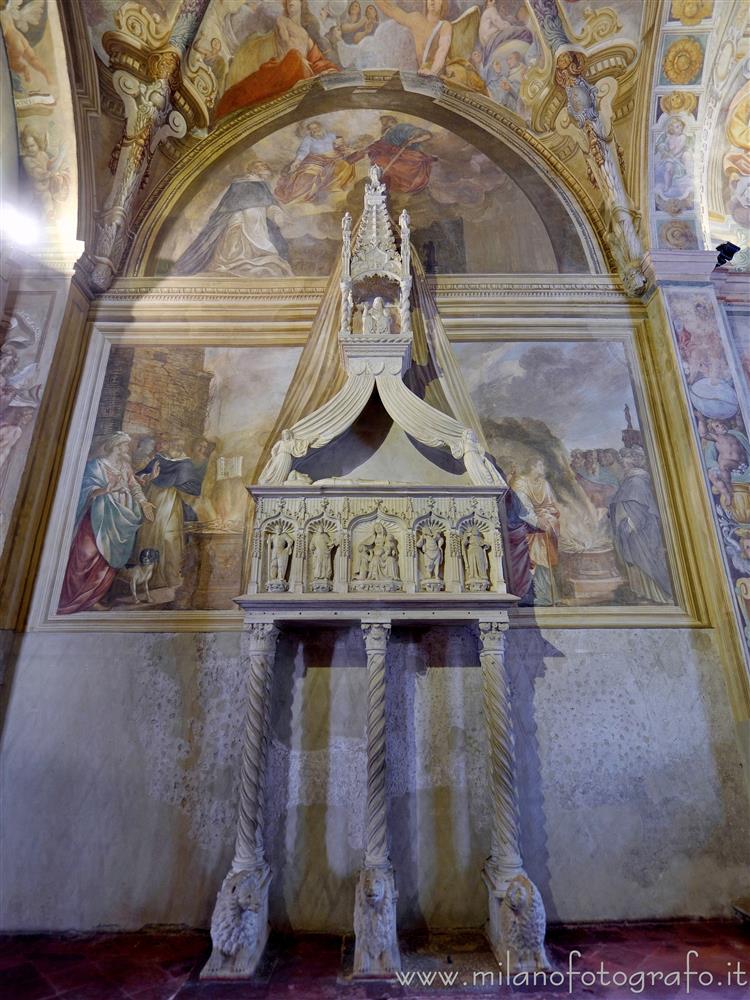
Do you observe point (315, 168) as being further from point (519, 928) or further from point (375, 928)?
point (519, 928)

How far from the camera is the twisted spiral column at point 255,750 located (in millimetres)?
4320

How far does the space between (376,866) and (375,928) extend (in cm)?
37

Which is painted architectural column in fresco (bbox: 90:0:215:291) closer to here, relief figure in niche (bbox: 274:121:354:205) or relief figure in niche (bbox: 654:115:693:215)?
relief figure in niche (bbox: 274:121:354:205)

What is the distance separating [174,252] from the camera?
7.23 m

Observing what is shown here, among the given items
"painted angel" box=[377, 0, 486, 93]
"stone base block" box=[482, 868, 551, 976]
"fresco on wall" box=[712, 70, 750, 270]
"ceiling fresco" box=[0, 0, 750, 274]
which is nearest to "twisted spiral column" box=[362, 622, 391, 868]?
"stone base block" box=[482, 868, 551, 976]

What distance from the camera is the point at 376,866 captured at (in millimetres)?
4199

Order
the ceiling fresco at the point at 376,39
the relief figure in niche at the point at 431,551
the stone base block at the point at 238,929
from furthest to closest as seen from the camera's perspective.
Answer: the ceiling fresco at the point at 376,39, the relief figure in niche at the point at 431,551, the stone base block at the point at 238,929

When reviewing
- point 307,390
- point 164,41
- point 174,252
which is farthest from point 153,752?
point 164,41

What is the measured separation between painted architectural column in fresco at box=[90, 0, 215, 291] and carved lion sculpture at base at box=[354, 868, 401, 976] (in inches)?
268

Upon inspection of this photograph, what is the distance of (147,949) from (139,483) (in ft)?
13.4

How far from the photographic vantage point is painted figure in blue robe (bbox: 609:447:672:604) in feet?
18.7

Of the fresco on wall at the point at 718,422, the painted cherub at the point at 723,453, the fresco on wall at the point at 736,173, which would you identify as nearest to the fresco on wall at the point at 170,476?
the fresco on wall at the point at 718,422

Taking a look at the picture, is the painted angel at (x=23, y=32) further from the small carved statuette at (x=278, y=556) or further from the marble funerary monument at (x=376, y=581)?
the small carved statuette at (x=278, y=556)

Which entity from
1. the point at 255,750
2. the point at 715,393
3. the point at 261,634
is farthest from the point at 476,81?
the point at 255,750
